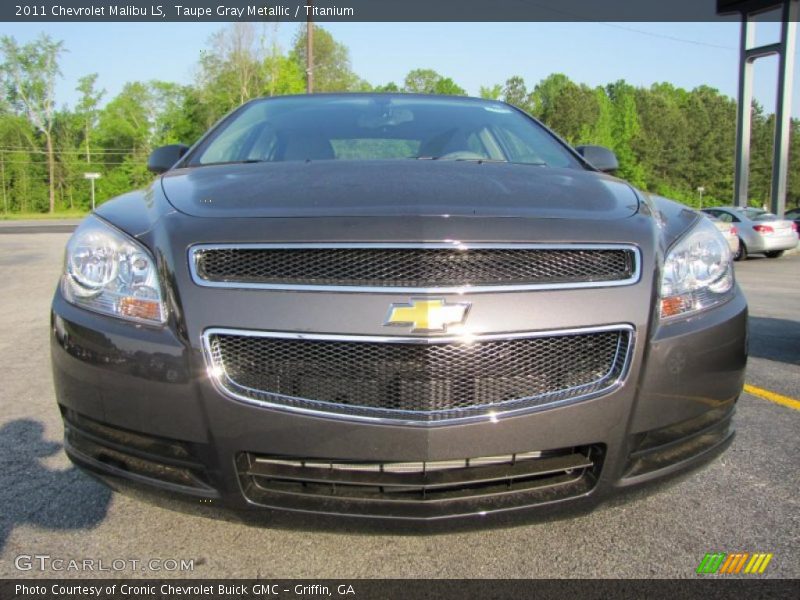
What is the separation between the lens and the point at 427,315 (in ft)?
5.28

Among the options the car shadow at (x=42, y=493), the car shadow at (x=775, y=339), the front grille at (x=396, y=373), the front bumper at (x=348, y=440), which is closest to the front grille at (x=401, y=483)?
the front bumper at (x=348, y=440)

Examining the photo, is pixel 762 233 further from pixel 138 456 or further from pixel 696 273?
pixel 138 456

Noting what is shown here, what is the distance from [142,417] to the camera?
1.72 metres

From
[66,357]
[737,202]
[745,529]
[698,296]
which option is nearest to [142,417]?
[66,357]

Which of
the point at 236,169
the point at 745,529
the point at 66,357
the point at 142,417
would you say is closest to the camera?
the point at 142,417

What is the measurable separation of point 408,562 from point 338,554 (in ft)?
0.71

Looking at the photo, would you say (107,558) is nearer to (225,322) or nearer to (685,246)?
(225,322)

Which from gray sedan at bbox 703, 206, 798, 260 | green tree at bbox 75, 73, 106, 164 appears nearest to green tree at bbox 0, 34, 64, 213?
green tree at bbox 75, 73, 106, 164

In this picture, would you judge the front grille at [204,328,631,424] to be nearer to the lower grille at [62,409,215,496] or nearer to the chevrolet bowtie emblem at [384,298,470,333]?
Answer: the chevrolet bowtie emblem at [384,298,470,333]

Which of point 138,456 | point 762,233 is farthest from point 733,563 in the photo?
point 762,233

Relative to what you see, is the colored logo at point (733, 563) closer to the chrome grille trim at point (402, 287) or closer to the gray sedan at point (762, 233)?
the chrome grille trim at point (402, 287)

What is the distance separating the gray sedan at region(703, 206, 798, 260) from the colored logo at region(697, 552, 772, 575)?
1658cm

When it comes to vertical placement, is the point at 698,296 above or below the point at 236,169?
below

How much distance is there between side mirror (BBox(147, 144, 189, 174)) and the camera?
3.06m
